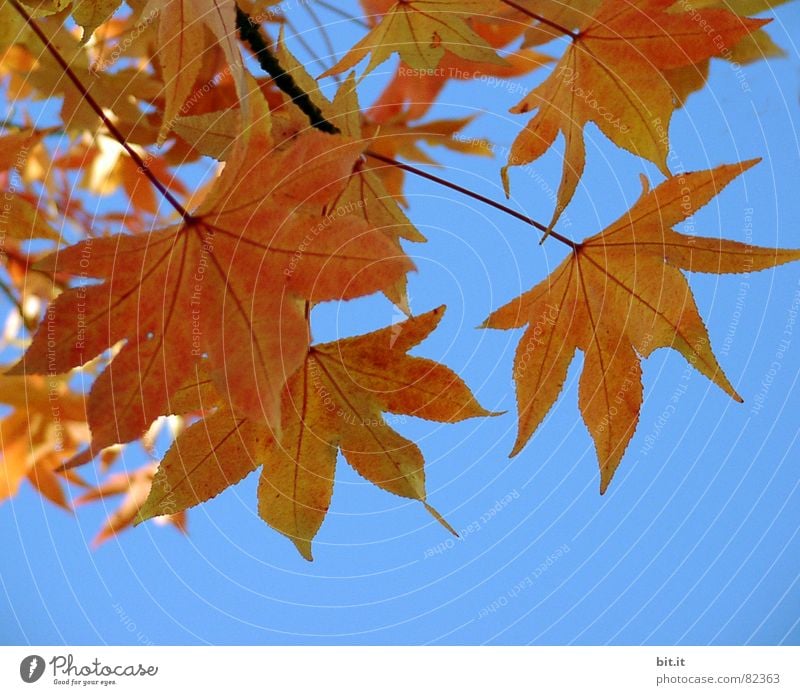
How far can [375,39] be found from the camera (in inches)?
12.0

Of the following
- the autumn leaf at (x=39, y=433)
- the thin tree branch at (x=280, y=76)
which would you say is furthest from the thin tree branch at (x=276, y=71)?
the autumn leaf at (x=39, y=433)

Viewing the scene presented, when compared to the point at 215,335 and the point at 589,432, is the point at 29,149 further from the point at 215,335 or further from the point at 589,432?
the point at 589,432

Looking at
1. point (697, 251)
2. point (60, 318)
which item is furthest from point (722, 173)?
point (60, 318)

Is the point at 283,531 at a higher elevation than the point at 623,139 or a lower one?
lower

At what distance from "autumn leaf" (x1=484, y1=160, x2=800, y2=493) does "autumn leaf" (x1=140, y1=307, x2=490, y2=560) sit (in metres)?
0.04

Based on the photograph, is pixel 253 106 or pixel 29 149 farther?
pixel 29 149

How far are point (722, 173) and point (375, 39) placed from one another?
15 cm

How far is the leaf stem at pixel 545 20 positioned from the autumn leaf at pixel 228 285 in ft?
0.38

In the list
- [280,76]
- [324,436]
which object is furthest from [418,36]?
[324,436]

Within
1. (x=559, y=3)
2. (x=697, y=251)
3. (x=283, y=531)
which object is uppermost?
(x=559, y=3)

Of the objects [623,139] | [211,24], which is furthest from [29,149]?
[623,139]
